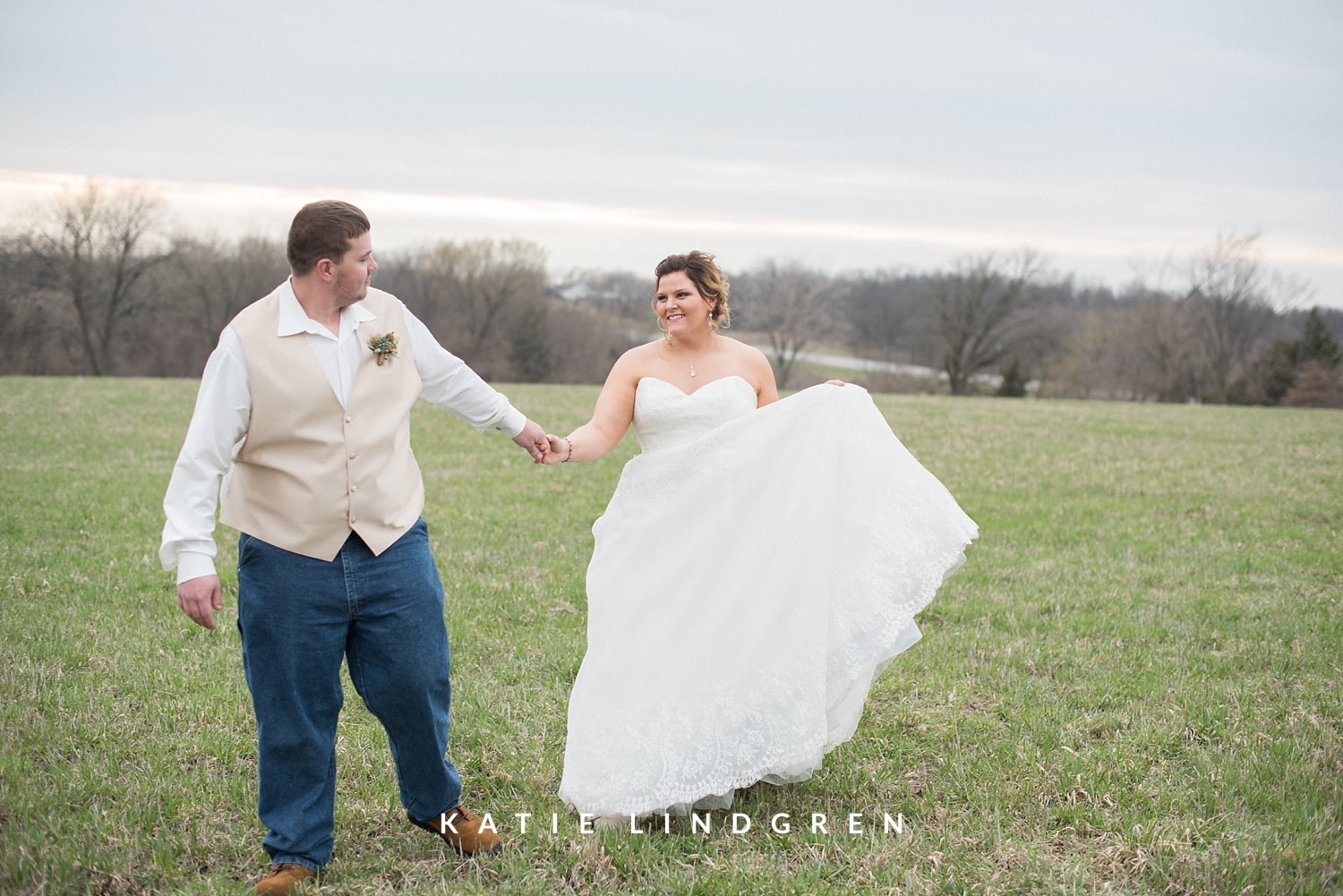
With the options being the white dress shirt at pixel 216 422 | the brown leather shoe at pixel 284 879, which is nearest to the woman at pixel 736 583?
the brown leather shoe at pixel 284 879

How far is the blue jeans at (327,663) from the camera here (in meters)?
4.18

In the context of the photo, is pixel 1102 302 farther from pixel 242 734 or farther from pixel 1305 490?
pixel 242 734

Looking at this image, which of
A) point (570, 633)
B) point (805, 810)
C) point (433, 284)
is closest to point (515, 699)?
point (570, 633)

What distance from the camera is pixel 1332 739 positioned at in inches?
242

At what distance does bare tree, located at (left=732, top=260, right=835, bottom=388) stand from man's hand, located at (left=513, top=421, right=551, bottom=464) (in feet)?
233

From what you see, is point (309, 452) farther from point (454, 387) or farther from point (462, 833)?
point (462, 833)

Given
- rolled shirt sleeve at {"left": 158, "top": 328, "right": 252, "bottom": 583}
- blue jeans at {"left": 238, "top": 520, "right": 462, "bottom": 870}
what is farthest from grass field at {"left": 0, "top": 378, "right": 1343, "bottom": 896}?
rolled shirt sleeve at {"left": 158, "top": 328, "right": 252, "bottom": 583}

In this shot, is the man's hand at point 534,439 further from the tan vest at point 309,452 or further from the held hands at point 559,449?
the tan vest at point 309,452

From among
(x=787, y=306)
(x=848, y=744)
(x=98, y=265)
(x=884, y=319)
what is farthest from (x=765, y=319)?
(x=848, y=744)

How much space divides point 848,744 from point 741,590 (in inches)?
68.0

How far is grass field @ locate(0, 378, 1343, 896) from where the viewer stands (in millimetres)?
4641

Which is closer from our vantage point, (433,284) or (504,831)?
(504,831)

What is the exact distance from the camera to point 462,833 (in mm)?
4773

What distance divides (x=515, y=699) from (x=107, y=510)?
328 inches
